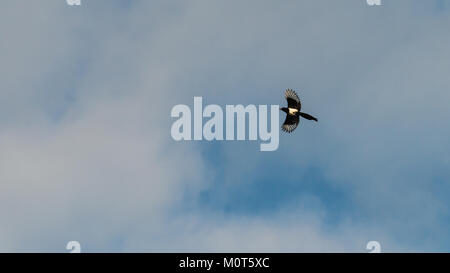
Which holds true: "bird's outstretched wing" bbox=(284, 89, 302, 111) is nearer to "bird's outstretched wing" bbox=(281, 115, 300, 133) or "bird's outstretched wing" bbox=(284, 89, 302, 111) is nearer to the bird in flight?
the bird in flight

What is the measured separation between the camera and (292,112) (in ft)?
217

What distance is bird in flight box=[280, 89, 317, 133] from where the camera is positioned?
66125 millimetres

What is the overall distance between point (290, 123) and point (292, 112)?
40.6 inches

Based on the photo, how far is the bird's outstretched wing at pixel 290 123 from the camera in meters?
66.1

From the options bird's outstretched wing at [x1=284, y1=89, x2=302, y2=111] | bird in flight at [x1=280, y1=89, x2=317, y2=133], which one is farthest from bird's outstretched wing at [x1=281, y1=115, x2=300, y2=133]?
bird's outstretched wing at [x1=284, y1=89, x2=302, y2=111]

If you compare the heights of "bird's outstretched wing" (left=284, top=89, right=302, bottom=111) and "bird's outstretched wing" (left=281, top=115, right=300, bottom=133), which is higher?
"bird's outstretched wing" (left=284, top=89, right=302, bottom=111)

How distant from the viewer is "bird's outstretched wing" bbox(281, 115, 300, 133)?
6612 cm
